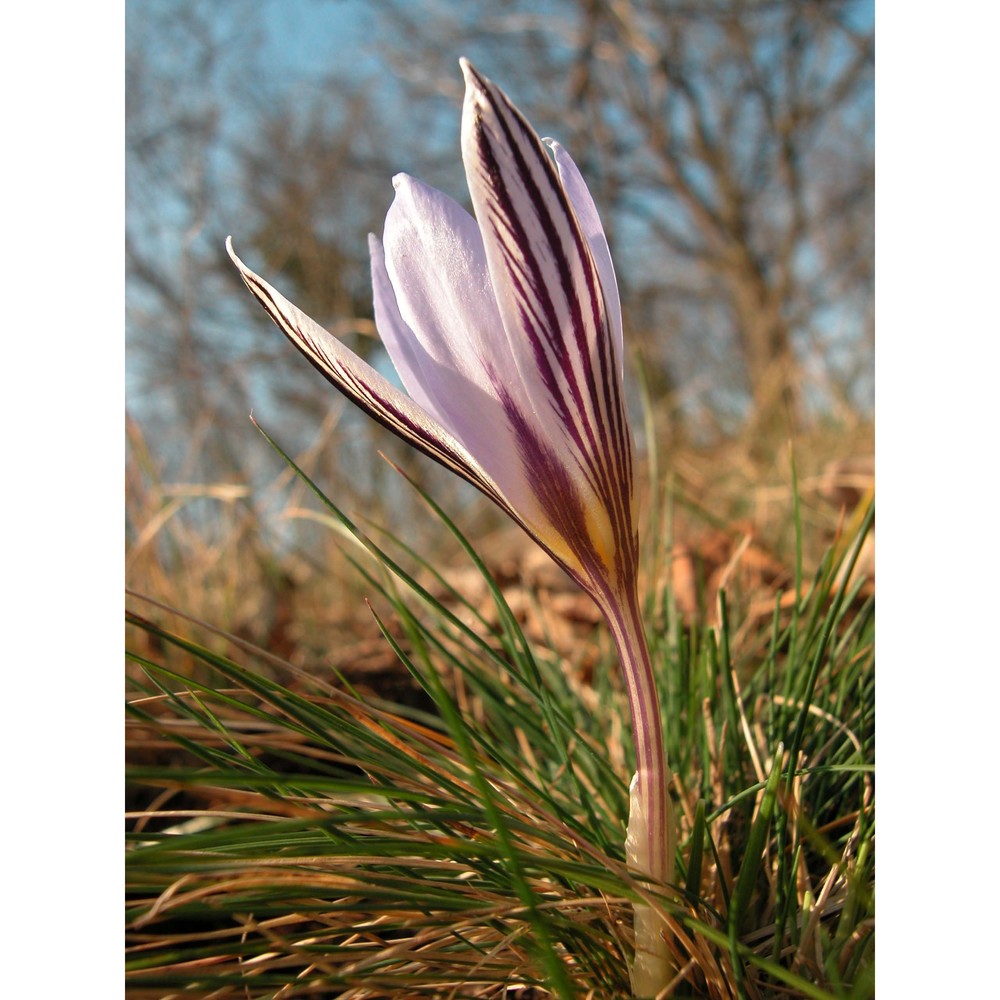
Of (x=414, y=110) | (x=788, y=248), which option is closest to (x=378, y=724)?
(x=414, y=110)

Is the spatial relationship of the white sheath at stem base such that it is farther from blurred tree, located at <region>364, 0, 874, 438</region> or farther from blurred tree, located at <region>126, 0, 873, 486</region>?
blurred tree, located at <region>364, 0, 874, 438</region>

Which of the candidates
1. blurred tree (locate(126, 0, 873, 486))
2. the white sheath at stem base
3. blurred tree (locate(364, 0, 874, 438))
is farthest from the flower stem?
blurred tree (locate(364, 0, 874, 438))

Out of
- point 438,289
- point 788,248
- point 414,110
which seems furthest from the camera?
point 788,248

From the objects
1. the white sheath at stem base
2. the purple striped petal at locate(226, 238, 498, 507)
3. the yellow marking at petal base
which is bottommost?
the white sheath at stem base

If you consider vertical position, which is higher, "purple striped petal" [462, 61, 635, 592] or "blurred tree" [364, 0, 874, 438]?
"blurred tree" [364, 0, 874, 438]

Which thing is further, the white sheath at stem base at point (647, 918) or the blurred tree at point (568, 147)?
the blurred tree at point (568, 147)

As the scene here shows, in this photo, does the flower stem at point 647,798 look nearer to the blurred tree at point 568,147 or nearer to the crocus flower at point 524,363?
the crocus flower at point 524,363

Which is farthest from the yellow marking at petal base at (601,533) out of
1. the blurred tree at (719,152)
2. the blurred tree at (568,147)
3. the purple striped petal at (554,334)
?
the blurred tree at (719,152)

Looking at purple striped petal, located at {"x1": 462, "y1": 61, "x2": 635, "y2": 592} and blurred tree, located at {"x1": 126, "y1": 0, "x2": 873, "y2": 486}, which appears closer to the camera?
purple striped petal, located at {"x1": 462, "y1": 61, "x2": 635, "y2": 592}
